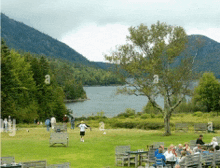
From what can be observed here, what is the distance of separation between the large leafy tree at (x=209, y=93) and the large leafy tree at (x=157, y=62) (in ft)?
175

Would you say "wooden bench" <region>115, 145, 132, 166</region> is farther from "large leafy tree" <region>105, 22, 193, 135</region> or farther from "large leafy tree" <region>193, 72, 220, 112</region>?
"large leafy tree" <region>193, 72, 220, 112</region>

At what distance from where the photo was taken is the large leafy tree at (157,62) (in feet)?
120

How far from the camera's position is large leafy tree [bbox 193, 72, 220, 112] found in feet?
296

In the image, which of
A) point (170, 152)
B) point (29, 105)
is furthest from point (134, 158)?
point (29, 105)

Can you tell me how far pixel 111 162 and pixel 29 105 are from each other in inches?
2483

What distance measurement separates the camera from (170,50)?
35750mm

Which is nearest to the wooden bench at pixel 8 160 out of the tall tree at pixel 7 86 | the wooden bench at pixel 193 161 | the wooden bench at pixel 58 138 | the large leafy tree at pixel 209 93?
the wooden bench at pixel 193 161

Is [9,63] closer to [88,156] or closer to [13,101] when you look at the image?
[13,101]

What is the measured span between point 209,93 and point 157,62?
61.5 m

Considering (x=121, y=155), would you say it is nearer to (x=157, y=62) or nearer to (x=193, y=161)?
(x=193, y=161)

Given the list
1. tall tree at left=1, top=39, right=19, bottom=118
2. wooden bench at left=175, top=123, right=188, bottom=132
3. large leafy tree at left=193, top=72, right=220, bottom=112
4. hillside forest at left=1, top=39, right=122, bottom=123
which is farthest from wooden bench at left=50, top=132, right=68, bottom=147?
large leafy tree at left=193, top=72, right=220, bottom=112

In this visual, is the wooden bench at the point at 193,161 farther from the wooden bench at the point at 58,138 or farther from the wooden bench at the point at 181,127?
the wooden bench at the point at 181,127

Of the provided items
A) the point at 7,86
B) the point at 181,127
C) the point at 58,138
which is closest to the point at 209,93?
the point at 7,86

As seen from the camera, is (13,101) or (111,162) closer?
(111,162)
